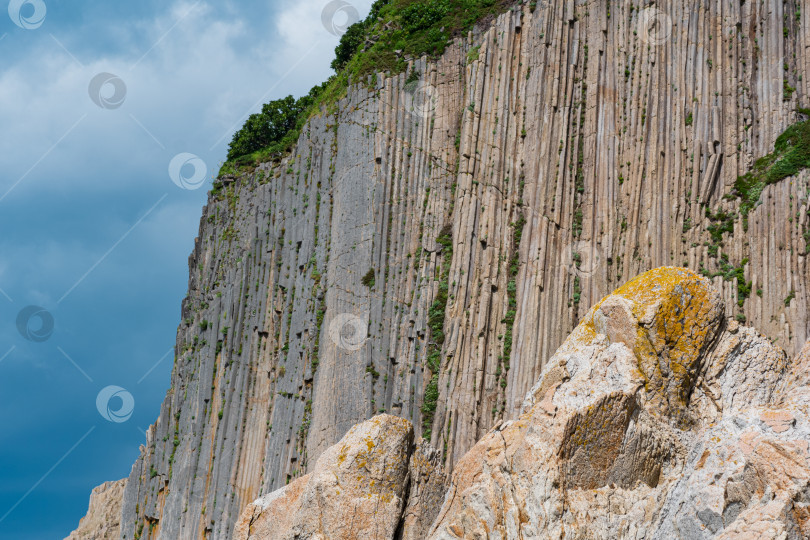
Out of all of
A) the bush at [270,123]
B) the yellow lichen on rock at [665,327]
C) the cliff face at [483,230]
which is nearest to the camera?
the yellow lichen on rock at [665,327]

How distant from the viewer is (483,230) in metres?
24.0

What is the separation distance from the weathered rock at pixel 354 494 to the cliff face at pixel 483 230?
25.8 ft

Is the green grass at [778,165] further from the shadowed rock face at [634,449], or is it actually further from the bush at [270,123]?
the bush at [270,123]

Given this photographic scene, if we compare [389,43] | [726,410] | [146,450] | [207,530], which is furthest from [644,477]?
[146,450]

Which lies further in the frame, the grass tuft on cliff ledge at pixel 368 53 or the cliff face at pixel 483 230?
the grass tuft on cliff ledge at pixel 368 53

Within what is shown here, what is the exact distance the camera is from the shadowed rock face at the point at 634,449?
8.10 metres

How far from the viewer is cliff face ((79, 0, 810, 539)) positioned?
21.5m

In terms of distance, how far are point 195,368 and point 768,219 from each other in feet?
68.6

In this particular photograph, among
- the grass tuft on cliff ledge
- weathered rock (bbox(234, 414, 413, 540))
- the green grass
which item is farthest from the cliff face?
weathered rock (bbox(234, 414, 413, 540))

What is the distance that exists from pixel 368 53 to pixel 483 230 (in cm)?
950

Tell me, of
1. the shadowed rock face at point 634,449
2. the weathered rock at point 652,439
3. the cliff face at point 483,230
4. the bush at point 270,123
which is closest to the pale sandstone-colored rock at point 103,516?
the cliff face at point 483,230

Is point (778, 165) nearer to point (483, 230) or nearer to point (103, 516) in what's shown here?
point (483, 230)

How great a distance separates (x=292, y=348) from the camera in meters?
27.3

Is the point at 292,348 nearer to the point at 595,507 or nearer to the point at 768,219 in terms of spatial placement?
the point at 768,219
